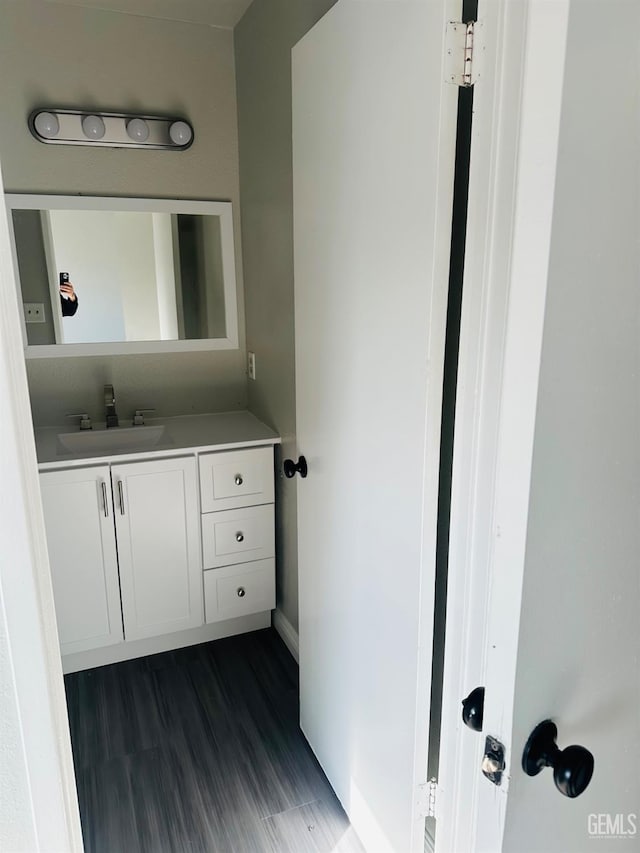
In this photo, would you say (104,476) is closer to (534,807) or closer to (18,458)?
(18,458)

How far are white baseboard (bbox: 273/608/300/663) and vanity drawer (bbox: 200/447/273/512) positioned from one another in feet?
1.69

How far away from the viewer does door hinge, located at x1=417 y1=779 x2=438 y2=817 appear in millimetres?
1296

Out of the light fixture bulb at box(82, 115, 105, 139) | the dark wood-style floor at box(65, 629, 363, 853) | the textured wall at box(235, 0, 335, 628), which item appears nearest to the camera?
the dark wood-style floor at box(65, 629, 363, 853)

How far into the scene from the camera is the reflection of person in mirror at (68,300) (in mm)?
2383

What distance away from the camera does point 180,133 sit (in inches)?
93.9

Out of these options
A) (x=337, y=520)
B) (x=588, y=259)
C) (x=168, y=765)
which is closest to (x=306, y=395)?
(x=337, y=520)

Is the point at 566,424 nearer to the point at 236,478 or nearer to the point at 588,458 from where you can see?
the point at 588,458

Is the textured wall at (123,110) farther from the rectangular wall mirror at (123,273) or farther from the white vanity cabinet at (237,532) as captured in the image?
the white vanity cabinet at (237,532)

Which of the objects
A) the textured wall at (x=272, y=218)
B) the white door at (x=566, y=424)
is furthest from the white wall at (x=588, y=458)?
the textured wall at (x=272, y=218)

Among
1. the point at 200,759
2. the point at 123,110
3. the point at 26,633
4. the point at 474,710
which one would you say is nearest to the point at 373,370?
the point at 474,710

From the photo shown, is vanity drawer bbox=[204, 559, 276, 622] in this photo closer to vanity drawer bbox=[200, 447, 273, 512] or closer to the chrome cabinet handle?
vanity drawer bbox=[200, 447, 273, 512]

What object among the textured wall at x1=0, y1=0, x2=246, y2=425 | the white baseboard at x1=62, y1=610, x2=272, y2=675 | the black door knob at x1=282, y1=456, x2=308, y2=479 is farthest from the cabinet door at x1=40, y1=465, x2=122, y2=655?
the black door knob at x1=282, y1=456, x2=308, y2=479

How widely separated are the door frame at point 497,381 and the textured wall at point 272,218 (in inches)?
47.3

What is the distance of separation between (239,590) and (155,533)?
1.44 feet
